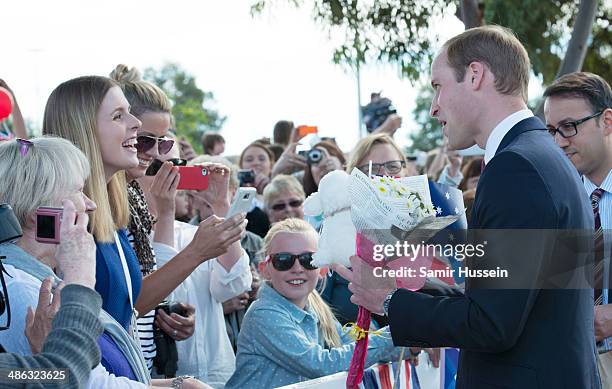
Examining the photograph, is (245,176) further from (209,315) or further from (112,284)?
(112,284)

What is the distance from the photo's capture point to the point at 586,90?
4418 mm

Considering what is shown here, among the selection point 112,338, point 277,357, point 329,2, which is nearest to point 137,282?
point 112,338

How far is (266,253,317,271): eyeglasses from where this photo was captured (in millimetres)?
4430

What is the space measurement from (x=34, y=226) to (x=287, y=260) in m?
1.74

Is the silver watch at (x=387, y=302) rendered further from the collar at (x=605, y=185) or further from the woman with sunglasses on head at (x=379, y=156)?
the woman with sunglasses on head at (x=379, y=156)

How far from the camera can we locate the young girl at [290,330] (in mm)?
4105

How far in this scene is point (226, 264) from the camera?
486 centimetres

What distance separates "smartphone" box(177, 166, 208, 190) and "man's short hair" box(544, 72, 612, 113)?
1.91 m

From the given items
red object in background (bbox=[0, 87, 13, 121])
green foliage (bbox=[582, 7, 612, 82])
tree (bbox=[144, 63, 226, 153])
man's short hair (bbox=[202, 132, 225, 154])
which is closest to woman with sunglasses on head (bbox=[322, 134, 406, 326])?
red object in background (bbox=[0, 87, 13, 121])

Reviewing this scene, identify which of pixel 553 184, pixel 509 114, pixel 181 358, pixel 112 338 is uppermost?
pixel 509 114

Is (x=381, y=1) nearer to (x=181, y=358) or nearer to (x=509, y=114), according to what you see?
(x=181, y=358)

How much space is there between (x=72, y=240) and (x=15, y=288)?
286 mm

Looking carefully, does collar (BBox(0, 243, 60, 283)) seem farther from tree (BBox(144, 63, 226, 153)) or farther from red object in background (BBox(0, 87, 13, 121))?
tree (BBox(144, 63, 226, 153))
